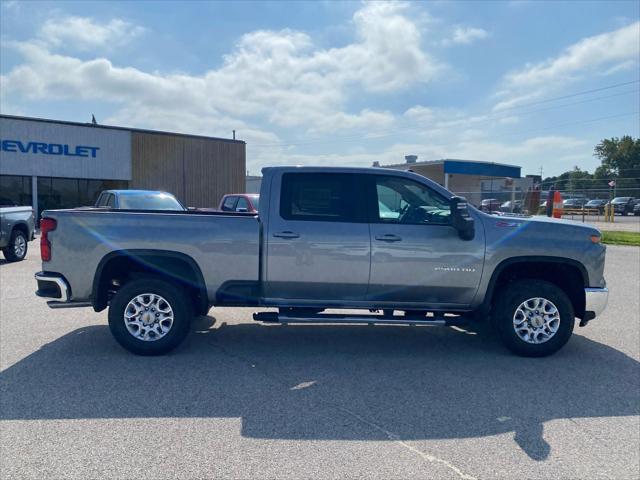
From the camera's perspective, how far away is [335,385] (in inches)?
175

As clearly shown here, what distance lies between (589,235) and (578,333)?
66.3 inches

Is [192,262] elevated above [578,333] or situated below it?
above

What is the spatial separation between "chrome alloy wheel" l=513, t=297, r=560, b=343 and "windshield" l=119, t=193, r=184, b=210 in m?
8.26

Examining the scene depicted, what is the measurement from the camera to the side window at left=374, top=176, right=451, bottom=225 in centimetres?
528

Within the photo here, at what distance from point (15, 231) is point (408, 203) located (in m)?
11.0

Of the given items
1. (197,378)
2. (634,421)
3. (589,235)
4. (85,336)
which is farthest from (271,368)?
(589,235)

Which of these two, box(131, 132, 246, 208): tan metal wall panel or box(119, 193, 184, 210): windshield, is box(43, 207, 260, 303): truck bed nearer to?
box(119, 193, 184, 210): windshield

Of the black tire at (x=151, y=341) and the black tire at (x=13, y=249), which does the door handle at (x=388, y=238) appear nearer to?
the black tire at (x=151, y=341)

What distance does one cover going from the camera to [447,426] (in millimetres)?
3682

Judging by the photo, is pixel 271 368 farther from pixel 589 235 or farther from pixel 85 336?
pixel 589 235

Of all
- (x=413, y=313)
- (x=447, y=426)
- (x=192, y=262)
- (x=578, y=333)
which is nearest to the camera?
(x=447, y=426)

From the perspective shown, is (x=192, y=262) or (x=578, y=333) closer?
(x=192, y=262)

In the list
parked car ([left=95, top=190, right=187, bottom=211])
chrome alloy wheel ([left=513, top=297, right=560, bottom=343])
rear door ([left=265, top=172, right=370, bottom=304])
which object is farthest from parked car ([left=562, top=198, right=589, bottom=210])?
rear door ([left=265, top=172, right=370, bottom=304])

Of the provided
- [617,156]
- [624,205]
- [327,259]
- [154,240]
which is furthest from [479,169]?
[617,156]
